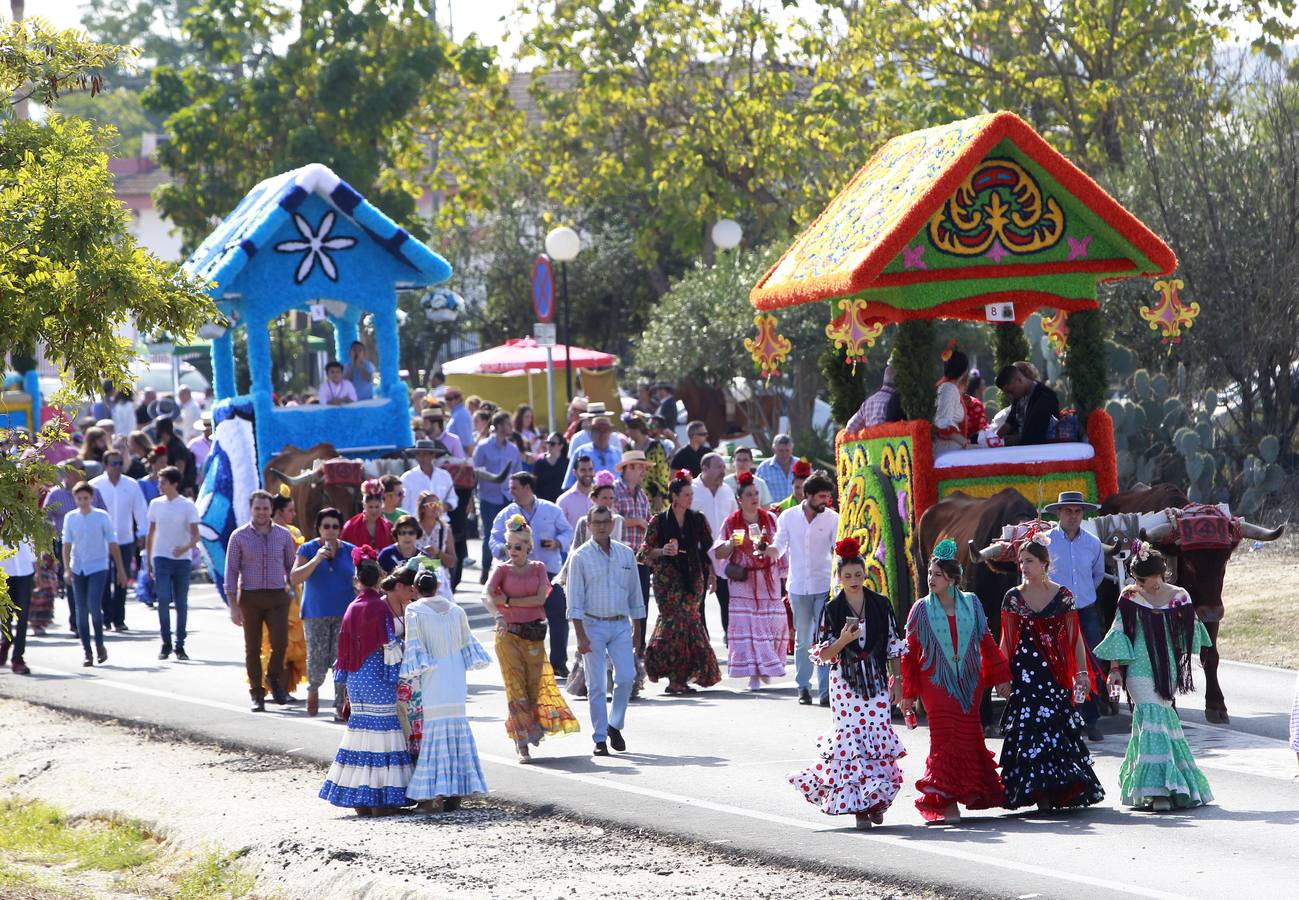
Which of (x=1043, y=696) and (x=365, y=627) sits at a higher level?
(x=365, y=627)

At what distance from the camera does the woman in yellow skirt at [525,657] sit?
13.6 meters

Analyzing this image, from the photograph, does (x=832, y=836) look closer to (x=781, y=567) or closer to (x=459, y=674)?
(x=459, y=674)

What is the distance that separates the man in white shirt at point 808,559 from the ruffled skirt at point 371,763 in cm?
452

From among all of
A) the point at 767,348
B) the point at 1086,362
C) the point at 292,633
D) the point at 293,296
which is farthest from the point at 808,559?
the point at 293,296

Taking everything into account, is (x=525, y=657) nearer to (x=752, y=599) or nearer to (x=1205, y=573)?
(x=752, y=599)

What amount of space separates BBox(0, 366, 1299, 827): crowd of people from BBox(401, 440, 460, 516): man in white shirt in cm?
3

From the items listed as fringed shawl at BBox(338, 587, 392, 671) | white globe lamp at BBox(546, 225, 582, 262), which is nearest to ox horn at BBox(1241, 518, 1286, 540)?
fringed shawl at BBox(338, 587, 392, 671)

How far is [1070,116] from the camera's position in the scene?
98.0ft

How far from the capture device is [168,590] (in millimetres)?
19797

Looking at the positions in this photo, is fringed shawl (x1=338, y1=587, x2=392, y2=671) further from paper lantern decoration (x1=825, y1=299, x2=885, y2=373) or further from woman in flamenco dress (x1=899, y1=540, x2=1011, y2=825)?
paper lantern decoration (x1=825, y1=299, x2=885, y2=373)

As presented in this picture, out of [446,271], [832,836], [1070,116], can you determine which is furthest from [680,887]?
[1070,116]

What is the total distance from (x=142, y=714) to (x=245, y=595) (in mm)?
1210

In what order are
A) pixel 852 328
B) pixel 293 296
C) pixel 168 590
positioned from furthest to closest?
pixel 293 296, pixel 168 590, pixel 852 328

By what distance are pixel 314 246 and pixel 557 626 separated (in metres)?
6.74
